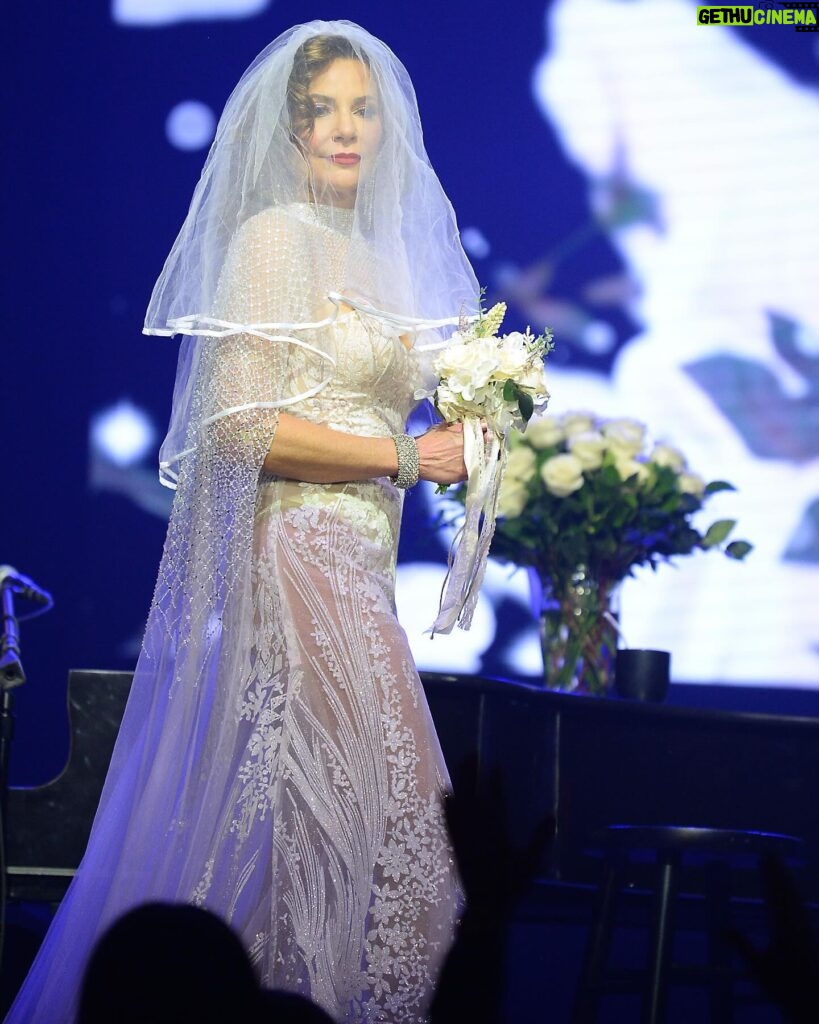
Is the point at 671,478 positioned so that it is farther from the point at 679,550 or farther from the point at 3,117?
the point at 3,117

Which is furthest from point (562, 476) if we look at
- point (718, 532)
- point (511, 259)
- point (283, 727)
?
point (283, 727)

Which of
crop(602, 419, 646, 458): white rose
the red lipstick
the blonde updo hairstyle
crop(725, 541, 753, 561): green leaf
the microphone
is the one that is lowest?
the microphone

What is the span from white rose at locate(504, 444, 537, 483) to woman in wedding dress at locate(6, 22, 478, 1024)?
1117 millimetres

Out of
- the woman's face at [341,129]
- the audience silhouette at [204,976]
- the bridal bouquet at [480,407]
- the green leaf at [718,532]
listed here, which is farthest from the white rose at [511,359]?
the green leaf at [718,532]

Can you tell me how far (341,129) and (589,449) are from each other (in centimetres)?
145

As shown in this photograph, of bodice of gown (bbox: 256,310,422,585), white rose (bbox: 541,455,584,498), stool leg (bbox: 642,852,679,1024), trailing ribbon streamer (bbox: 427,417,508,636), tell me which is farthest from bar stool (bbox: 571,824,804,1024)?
white rose (bbox: 541,455,584,498)

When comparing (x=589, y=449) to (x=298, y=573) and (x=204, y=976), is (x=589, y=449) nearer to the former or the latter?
(x=298, y=573)

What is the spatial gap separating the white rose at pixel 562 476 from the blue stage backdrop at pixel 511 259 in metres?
0.68

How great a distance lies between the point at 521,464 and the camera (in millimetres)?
3832

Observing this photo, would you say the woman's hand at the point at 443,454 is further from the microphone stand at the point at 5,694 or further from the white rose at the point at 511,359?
the microphone stand at the point at 5,694

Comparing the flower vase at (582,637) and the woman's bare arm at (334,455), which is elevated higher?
the woman's bare arm at (334,455)

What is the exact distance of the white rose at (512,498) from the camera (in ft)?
12.4

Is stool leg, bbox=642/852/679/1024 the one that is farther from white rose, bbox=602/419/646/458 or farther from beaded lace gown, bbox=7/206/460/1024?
white rose, bbox=602/419/646/458

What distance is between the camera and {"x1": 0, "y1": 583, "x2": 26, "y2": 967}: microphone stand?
2492mm
